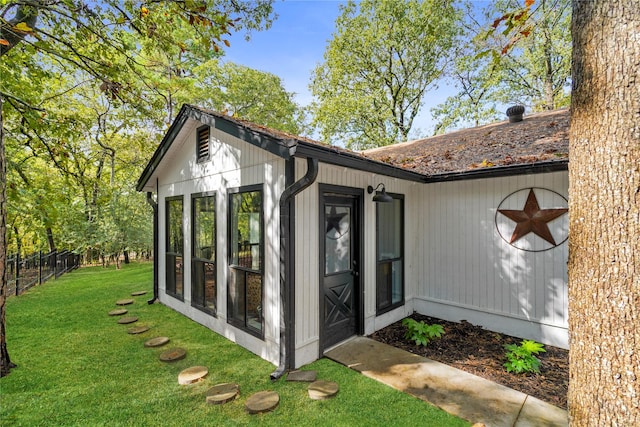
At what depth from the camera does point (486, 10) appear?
6422 millimetres

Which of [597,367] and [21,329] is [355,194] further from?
[21,329]

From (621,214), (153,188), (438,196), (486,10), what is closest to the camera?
(621,214)

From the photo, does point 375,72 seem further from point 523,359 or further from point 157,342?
point 157,342

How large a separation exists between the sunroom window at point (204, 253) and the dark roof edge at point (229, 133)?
1220 millimetres

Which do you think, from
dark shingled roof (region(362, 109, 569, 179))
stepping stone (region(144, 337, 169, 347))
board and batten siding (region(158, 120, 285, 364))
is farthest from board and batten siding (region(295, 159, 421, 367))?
stepping stone (region(144, 337, 169, 347))

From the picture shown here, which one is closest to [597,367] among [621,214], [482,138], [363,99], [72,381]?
[621,214]

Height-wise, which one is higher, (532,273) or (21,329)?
(532,273)

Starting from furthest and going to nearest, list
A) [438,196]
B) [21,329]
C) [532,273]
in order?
[438,196] → [21,329] → [532,273]

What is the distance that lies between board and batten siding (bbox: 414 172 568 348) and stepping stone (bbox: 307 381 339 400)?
299 cm

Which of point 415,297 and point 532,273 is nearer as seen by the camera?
point 532,273

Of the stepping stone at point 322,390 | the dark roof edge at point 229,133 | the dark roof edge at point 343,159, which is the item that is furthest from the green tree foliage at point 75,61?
the stepping stone at point 322,390

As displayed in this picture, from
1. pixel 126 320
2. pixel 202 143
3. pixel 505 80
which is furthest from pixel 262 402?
pixel 505 80

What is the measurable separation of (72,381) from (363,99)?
56.2ft

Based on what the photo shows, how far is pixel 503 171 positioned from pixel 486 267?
1596mm
